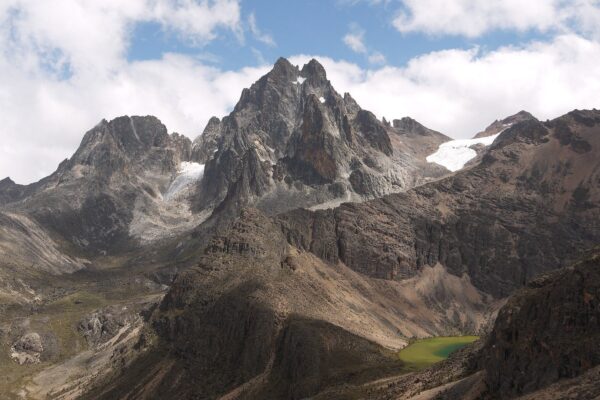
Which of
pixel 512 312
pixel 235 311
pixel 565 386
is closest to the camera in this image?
pixel 565 386

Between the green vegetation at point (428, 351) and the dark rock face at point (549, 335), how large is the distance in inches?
2468

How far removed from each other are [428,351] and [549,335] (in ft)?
338

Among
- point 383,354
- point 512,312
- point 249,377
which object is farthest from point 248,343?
point 512,312

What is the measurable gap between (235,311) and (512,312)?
106058 mm

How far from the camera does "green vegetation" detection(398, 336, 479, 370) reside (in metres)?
149

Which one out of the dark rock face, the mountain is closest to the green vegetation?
the mountain

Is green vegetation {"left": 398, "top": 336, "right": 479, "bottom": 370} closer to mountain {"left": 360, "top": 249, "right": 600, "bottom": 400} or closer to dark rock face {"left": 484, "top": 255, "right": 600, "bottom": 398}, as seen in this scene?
mountain {"left": 360, "top": 249, "right": 600, "bottom": 400}

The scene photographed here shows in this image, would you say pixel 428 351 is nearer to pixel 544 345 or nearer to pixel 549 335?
pixel 549 335

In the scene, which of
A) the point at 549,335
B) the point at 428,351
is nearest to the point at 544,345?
the point at 549,335

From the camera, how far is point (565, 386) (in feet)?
200

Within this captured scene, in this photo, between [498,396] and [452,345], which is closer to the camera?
[498,396]

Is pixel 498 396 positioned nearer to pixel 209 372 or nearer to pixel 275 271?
pixel 209 372

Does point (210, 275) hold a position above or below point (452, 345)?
above

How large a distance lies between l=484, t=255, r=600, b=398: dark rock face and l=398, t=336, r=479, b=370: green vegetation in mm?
62687
